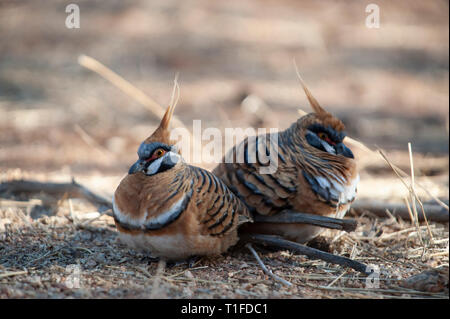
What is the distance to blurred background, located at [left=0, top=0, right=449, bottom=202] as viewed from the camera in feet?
22.8

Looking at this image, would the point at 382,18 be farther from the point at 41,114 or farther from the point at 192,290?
the point at 192,290

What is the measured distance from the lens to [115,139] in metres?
7.24

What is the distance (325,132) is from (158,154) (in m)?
1.37

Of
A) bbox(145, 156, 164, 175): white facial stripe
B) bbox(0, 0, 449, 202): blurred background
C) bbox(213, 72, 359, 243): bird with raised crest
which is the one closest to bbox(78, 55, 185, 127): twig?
bbox(213, 72, 359, 243): bird with raised crest

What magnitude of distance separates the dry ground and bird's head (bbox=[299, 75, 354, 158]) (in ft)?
2.27

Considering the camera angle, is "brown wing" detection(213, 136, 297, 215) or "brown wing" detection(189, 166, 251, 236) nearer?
"brown wing" detection(189, 166, 251, 236)

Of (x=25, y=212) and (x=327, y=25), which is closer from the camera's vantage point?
(x=25, y=212)

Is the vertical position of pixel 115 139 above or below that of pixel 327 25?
below

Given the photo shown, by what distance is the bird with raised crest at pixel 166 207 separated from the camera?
3146 millimetres

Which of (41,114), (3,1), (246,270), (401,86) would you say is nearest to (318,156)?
(246,270)

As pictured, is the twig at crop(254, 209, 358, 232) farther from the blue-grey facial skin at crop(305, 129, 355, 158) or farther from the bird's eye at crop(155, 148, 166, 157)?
the bird's eye at crop(155, 148, 166, 157)

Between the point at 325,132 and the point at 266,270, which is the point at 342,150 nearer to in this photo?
the point at 325,132
